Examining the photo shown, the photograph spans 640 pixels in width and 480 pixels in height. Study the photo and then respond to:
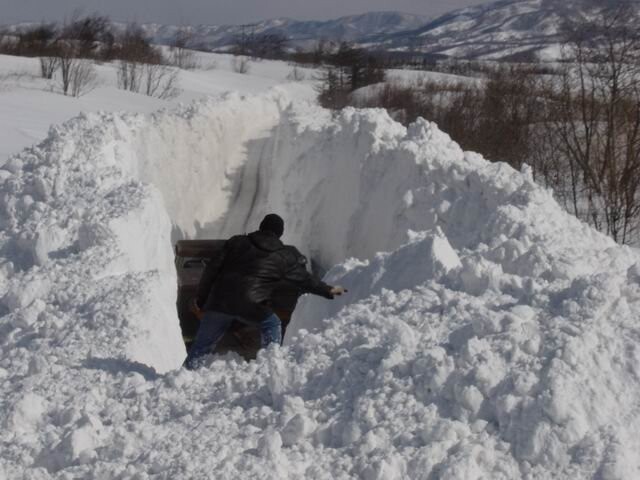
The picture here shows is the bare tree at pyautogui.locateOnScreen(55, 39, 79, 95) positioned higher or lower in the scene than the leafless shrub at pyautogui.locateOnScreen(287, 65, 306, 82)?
higher

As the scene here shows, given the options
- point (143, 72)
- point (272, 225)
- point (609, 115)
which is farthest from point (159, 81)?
point (272, 225)

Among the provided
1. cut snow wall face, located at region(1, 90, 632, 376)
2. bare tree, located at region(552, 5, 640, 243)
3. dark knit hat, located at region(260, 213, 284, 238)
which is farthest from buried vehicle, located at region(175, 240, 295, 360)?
bare tree, located at region(552, 5, 640, 243)

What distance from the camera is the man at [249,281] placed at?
5.86m

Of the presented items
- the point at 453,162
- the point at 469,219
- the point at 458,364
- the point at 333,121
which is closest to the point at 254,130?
the point at 333,121

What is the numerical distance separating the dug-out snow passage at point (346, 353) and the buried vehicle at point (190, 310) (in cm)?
110

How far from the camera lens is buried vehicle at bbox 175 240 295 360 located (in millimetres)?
8891

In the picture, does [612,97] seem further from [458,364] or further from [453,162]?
[458,364]

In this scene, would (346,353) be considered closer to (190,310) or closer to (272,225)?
(272,225)

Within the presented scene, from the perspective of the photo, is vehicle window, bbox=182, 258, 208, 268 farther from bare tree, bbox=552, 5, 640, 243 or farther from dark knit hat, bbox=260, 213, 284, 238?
bare tree, bbox=552, 5, 640, 243

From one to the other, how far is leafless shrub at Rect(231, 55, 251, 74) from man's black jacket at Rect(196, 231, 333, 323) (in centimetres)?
5674

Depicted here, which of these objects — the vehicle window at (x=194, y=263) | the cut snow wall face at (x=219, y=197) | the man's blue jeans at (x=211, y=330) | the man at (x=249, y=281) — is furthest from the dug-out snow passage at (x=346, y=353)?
the vehicle window at (x=194, y=263)

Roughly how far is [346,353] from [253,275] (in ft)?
4.27

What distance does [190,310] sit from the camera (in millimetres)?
9352

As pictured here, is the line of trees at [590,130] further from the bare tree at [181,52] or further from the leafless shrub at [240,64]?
the leafless shrub at [240,64]
